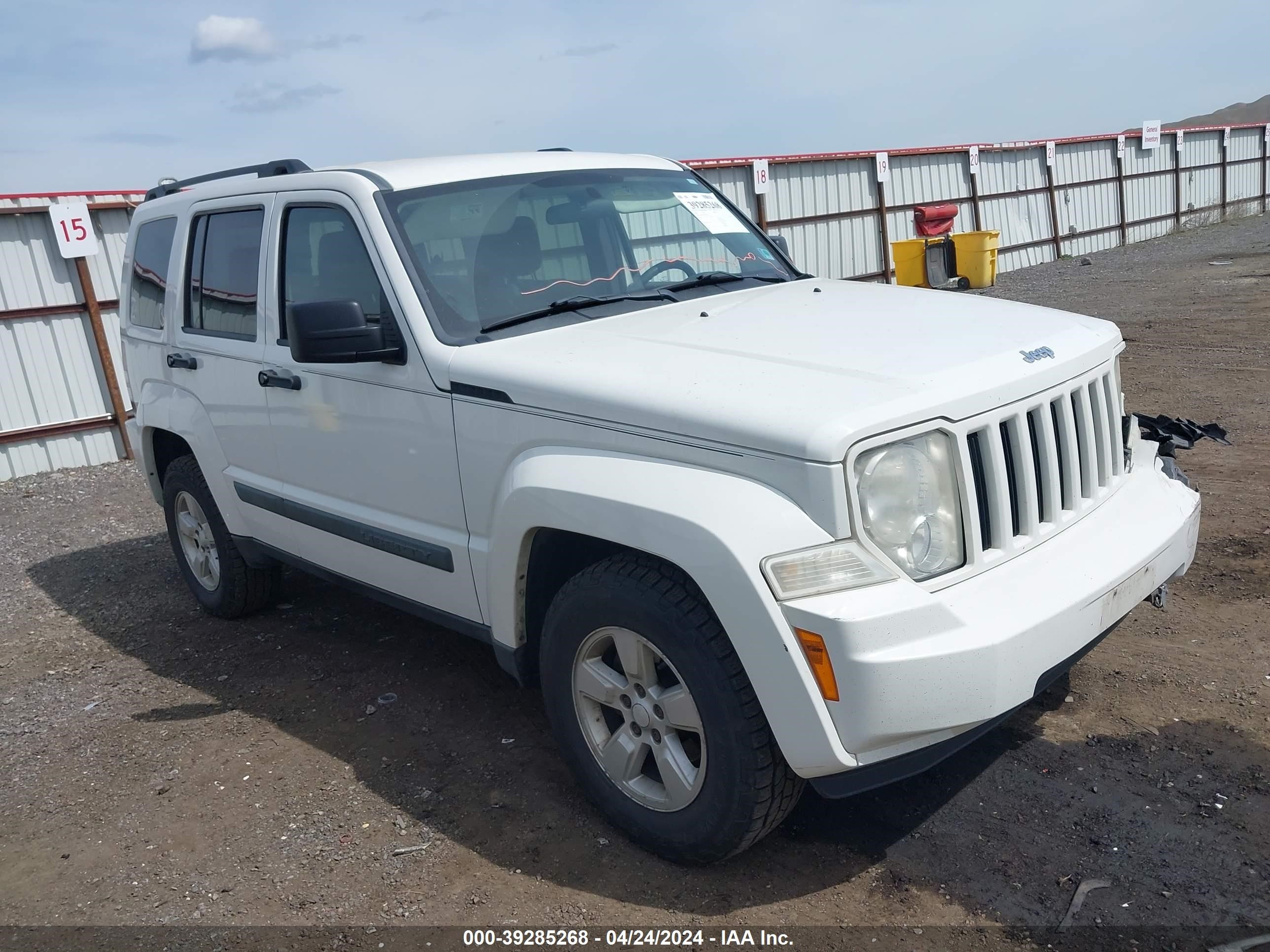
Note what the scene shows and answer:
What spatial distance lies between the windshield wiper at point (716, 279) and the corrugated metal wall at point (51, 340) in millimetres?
7720

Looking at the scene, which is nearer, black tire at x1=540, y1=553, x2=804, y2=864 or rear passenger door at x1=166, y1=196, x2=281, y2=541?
black tire at x1=540, y1=553, x2=804, y2=864

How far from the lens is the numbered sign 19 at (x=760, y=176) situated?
53.2 ft

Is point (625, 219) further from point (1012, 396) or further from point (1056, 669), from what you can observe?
point (1056, 669)

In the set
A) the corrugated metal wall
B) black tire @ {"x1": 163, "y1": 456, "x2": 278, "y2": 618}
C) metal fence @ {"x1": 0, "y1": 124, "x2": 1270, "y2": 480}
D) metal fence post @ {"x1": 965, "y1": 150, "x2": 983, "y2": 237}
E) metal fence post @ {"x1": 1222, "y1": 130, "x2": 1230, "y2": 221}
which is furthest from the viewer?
metal fence post @ {"x1": 1222, "y1": 130, "x2": 1230, "y2": 221}

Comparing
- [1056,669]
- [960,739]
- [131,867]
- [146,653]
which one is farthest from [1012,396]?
[146,653]

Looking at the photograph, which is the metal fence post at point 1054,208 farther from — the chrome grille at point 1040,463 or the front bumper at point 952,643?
the front bumper at point 952,643

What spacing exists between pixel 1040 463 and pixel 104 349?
9956mm

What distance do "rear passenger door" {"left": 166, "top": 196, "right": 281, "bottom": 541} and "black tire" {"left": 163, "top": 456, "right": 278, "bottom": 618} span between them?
26 cm

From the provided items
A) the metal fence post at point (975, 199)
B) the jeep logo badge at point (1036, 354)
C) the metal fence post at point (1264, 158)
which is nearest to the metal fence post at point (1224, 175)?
the metal fence post at point (1264, 158)

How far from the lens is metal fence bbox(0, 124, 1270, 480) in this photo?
10078mm

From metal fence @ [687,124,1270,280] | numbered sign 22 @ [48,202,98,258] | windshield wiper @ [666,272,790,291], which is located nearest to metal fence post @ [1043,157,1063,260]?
metal fence @ [687,124,1270,280]

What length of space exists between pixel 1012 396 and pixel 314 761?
2.82 m

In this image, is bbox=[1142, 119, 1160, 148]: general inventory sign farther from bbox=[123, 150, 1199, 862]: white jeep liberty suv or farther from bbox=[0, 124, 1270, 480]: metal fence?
bbox=[123, 150, 1199, 862]: white jeep liberty suv

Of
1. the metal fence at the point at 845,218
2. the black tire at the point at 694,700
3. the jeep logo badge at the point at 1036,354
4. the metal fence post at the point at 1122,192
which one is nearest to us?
the black tire at the point at 694,700
